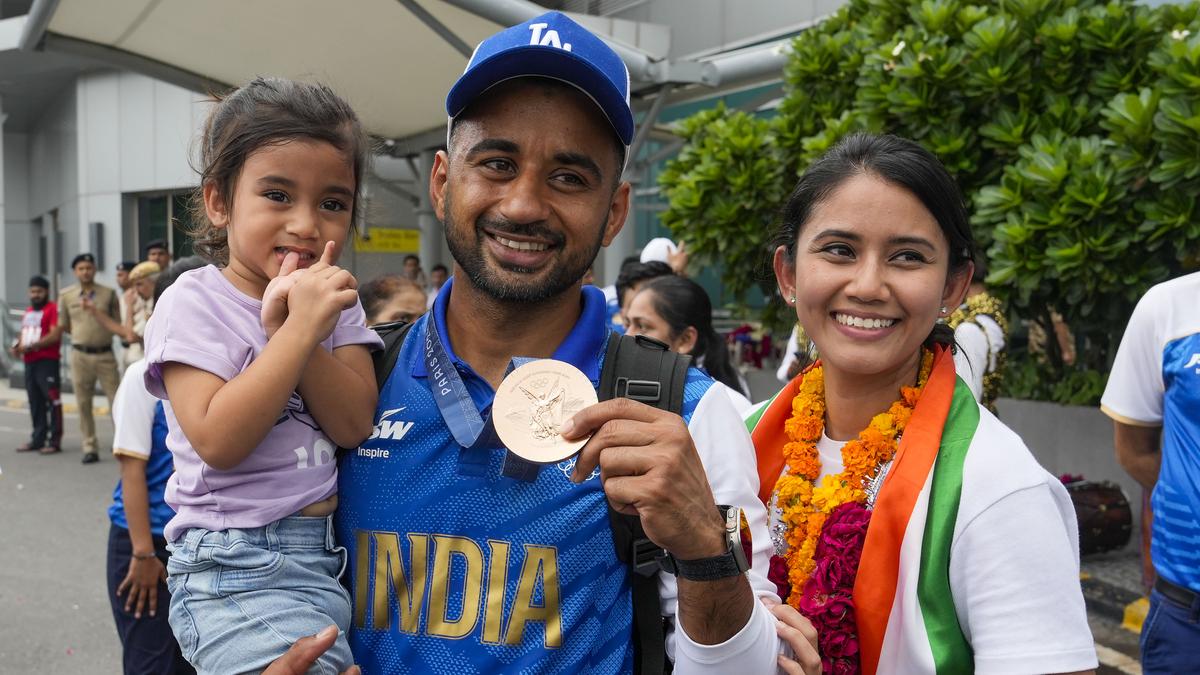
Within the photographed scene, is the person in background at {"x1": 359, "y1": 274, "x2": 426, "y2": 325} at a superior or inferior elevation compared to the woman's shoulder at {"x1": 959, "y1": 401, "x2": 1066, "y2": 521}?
superior

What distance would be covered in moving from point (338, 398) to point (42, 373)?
35.3 ft

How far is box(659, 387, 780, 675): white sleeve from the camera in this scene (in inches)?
60.8

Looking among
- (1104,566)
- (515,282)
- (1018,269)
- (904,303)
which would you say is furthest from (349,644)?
(1104,566)

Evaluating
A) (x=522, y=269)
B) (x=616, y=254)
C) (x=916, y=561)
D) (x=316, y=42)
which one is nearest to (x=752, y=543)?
(x=916, y=561)

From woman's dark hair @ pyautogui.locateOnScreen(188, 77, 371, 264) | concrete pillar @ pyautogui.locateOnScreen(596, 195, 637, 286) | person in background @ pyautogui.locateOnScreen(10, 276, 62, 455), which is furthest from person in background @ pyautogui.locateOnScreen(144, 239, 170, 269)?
woman's dark hair @ pyautogui.locateOnScreen(188, 77, 371, 264)

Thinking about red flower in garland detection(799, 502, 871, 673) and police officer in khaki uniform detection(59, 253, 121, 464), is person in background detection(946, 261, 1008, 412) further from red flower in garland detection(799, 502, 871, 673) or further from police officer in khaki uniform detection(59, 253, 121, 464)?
police officer in khaki uniform detection(59, 253, 121, 464)

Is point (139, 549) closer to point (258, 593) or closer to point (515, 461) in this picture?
point (258, 593)

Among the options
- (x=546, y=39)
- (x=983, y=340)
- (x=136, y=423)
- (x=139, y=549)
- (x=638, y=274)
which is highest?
(x=546, y=39)

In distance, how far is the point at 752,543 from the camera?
1.75 meters

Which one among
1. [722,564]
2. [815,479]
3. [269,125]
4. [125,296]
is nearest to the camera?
[722,564]

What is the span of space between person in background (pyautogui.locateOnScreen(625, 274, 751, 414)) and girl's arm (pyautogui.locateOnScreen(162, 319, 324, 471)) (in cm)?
289

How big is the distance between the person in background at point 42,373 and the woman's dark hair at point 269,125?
10.2 meters

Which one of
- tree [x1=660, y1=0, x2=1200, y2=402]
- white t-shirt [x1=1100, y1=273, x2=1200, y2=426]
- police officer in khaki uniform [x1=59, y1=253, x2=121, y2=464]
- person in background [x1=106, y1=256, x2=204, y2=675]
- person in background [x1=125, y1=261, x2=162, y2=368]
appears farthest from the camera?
police officer in khaki uniform [x1=59, y1=253, x2=121, y2=464]

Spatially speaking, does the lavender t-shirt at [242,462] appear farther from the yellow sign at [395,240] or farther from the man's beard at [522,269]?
the yellow sign at [395,240]
